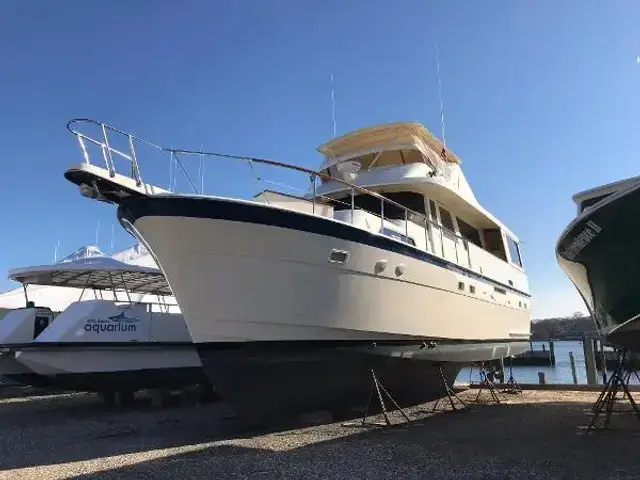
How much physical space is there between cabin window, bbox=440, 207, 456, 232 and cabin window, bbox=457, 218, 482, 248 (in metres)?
0.81

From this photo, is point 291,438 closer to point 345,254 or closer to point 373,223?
point 345,254

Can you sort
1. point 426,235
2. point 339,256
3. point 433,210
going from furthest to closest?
point 433,210
point 426,235
point 339,256

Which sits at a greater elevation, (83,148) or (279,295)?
(83,148)

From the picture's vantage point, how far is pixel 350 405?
8.23 m

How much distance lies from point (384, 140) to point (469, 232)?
3.31 meters

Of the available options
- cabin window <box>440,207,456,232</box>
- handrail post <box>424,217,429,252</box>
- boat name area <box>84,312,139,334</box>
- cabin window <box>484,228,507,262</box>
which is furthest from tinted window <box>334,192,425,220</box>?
boat name area <box>84,312,139,334</box>

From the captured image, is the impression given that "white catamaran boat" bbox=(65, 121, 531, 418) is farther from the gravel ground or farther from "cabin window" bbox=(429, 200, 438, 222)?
"cabin window" bbox=(429, 200, 438, 222)

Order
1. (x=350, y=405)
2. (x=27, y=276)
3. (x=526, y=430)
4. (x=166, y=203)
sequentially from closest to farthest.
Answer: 1. (x=166, y=203)
2. (x=526, y=430)
3. (x=350, y=405)
4. (x=27, y=276)

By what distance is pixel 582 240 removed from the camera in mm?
6926

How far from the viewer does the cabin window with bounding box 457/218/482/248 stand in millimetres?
12062

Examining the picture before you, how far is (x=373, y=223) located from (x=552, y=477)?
14.1 feet

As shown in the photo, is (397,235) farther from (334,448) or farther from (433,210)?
(334,448)

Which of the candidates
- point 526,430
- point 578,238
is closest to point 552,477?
point 526,430

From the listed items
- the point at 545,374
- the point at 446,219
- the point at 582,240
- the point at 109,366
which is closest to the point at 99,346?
the point at 109,366
